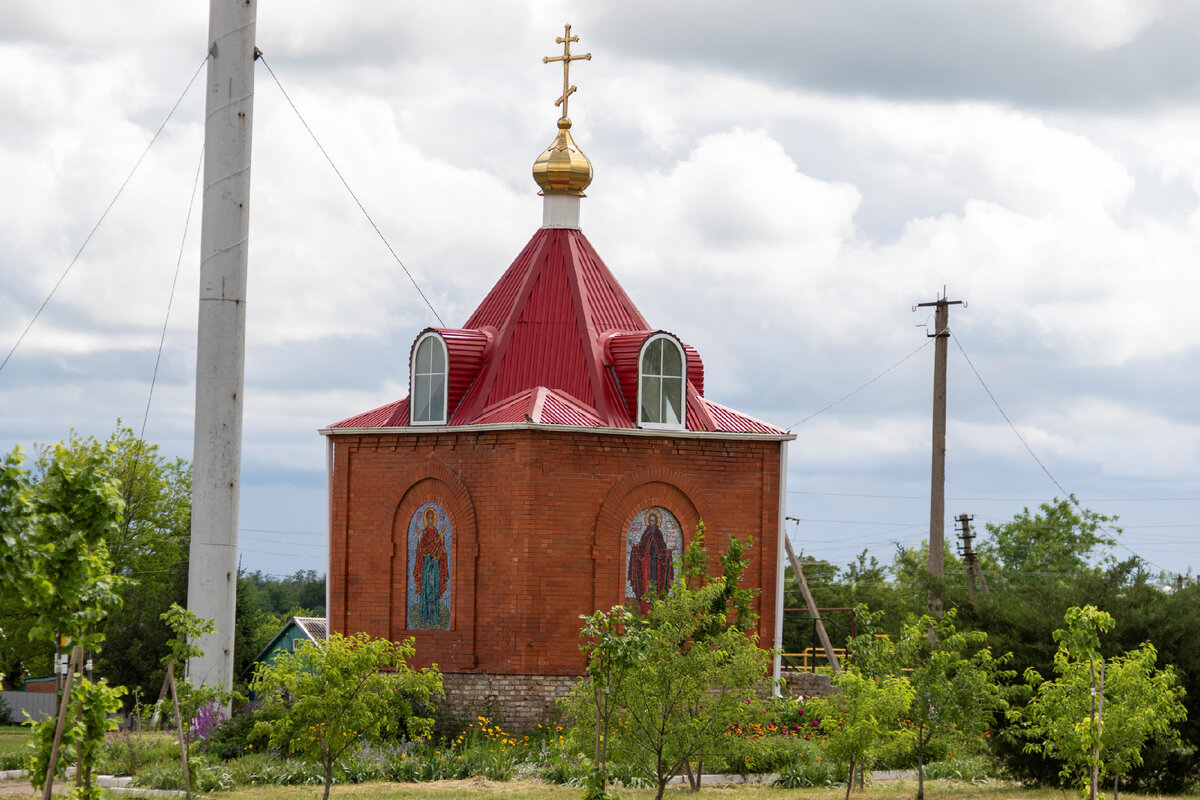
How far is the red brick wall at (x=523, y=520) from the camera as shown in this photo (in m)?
23.6

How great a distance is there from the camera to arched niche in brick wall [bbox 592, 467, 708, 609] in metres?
24.0

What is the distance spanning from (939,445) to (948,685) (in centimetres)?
1192

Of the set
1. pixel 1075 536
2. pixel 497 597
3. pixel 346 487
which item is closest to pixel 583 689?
pixel 497 597

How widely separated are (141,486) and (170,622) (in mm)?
31569

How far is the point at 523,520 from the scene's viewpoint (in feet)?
77.3

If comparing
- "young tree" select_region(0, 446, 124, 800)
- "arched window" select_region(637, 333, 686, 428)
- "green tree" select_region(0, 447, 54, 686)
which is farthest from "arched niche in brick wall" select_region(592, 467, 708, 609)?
"green tree" select_region(0, 447, 54, 686)

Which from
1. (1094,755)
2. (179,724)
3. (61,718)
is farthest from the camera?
(179,724)

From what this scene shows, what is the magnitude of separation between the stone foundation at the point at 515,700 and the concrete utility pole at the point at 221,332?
4.19 meters

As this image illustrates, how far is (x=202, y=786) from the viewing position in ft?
59.1

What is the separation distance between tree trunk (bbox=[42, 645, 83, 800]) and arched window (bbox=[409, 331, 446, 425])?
490 inches

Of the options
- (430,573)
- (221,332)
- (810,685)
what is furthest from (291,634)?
(221,332)

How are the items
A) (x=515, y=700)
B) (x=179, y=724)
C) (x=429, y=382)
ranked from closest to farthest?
(x=179, y=724) → (x=515, y=700) → (x=429, y=382)

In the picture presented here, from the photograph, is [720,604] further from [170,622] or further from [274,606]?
[274,606]

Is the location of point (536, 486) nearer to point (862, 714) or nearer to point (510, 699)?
point (510, 699)
